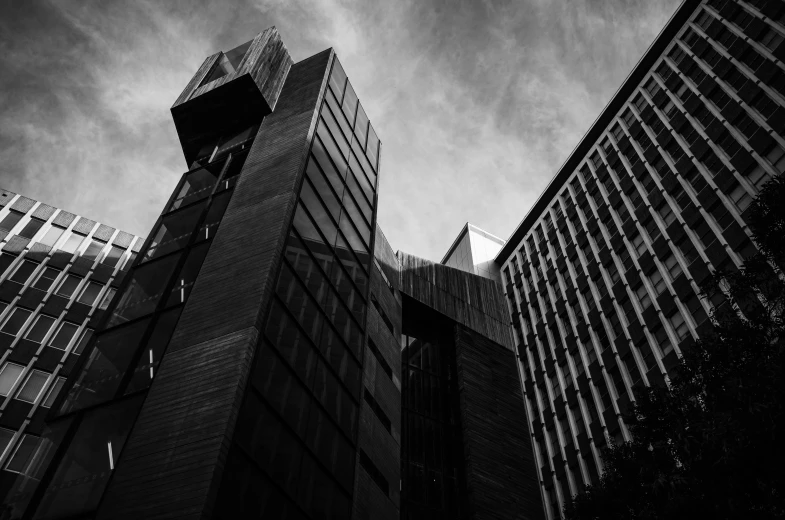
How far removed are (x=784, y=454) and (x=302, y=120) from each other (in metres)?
18.7

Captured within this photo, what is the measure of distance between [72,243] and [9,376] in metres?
11.5

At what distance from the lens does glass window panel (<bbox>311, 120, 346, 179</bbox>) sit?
22312 millimetres

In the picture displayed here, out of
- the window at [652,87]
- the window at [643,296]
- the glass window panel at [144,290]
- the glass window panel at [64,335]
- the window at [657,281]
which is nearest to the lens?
the glass window panel at [144,290]

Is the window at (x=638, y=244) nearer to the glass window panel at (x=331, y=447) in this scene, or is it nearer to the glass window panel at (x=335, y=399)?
the glass window panel at (x=335, y=399)

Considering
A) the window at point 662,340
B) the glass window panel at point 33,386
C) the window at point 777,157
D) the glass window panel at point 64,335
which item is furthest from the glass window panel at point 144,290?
the window at point 777,157

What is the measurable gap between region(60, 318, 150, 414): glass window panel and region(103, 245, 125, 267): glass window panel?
1073 inches

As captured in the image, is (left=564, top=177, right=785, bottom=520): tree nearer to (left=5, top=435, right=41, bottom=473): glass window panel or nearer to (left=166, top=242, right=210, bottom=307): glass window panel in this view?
(left=166, top=242, right=210, bottom=307): glass window panel

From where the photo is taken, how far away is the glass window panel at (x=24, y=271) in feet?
119

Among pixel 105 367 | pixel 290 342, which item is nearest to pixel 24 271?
pixel 105 367

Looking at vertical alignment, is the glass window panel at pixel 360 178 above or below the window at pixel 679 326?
below

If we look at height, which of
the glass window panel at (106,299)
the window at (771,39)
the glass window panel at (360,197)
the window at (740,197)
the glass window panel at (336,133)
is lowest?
the glass window panel at (360,197)

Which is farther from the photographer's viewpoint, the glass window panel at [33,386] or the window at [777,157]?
the window at [777,157]

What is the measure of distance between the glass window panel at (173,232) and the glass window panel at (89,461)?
6.45 metres

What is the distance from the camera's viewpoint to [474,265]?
66.9m
